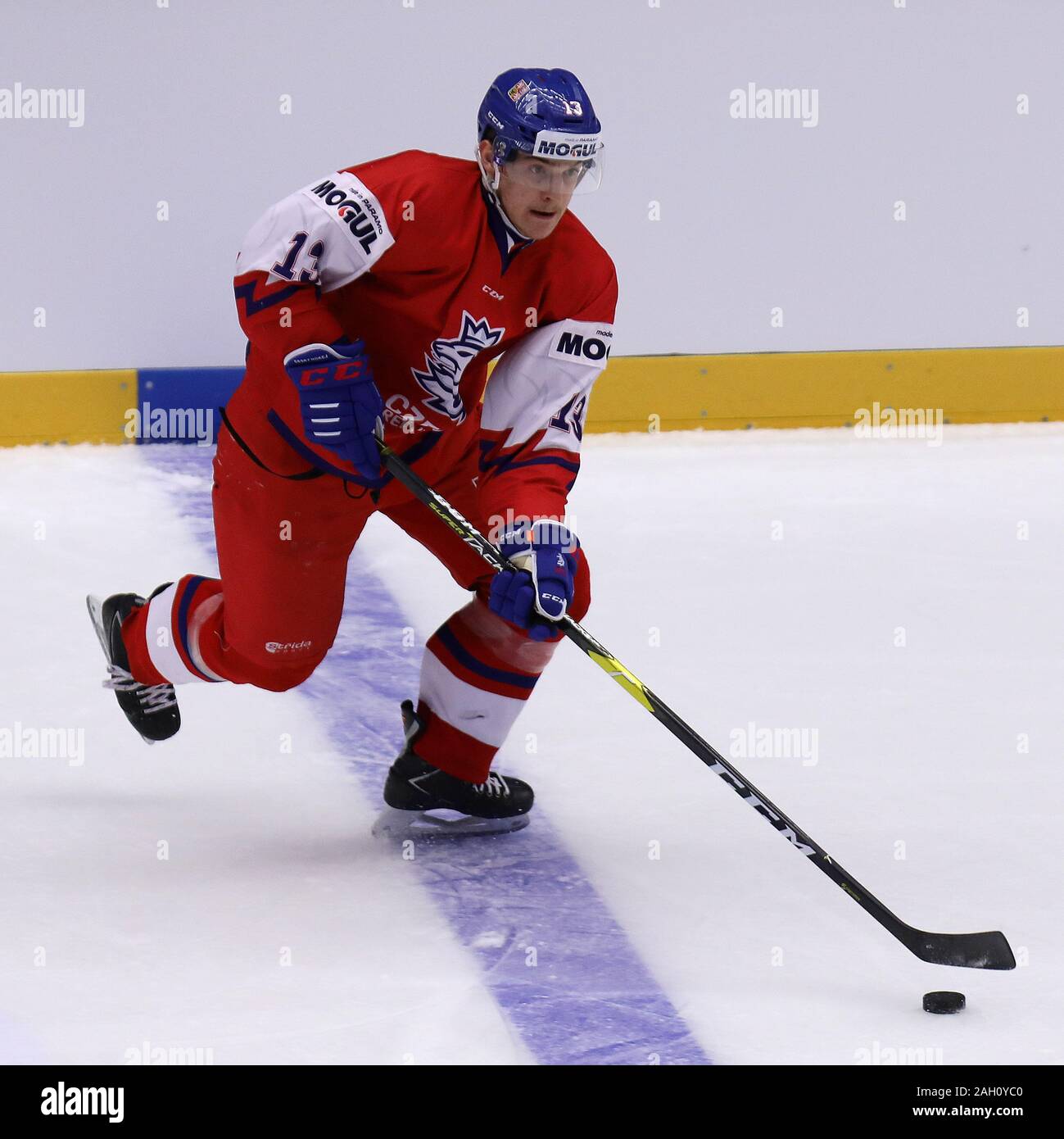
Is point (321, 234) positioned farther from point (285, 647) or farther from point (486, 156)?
point (285, 647)

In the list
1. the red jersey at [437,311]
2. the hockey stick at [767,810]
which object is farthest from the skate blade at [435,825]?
the red jersey at [437,311]

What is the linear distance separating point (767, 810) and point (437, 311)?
82cm

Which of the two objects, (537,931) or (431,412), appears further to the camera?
(431,412)

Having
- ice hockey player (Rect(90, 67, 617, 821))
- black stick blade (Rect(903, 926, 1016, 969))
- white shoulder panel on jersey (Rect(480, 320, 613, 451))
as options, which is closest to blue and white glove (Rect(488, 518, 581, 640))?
ice hockey player (Rect(90, 67, 617, 821))

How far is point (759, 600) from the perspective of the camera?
404 centimetres

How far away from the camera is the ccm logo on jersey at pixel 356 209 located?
2580 mm

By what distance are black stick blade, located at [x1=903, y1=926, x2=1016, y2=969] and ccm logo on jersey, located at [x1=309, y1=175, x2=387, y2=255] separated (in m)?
1.16

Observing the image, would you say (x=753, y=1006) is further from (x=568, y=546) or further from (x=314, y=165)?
(x=314, y=165)

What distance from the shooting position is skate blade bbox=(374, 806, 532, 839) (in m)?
2.86

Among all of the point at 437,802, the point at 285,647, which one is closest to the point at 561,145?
the point at 285,647

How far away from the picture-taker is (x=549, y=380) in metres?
2.70

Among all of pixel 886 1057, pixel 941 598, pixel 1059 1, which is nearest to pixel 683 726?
pixel 886 1057

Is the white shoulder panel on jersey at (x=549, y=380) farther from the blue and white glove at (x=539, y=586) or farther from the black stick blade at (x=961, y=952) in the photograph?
the black stick blade at (x=961, y=952)

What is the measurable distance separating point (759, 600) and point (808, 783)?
99cm
